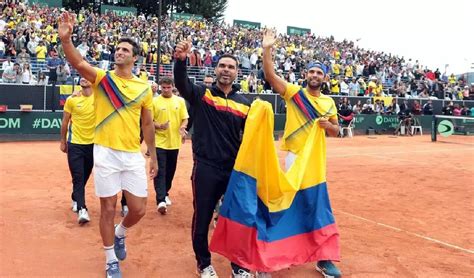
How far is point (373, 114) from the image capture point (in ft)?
90.8

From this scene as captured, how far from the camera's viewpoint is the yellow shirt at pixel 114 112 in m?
4.76

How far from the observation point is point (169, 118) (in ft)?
25.0

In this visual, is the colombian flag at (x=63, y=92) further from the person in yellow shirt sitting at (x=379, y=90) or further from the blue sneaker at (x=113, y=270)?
the person in yellow shirt sitting at (x=379, y=90)

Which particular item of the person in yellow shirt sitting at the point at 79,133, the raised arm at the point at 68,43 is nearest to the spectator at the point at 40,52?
the person in yellow shirt sitting at the point at 79,133

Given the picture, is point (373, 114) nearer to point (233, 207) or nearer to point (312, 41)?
point (312, 41)

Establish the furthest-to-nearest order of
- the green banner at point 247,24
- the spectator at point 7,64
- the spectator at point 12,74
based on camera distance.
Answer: the green banner at point 247,24 → the spectator at point 7,64 → the spectator at point 12,74

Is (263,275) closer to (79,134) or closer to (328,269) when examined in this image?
(328,269)

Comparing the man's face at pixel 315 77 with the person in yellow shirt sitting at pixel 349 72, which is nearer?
the man's face at pixel 315 77

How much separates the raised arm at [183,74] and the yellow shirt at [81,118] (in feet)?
8.87

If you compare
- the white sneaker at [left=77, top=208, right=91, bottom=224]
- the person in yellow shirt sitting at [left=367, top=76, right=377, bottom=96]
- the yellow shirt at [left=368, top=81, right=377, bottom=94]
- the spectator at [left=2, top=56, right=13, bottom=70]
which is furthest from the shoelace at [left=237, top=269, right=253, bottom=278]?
the yellow shirt at [left=368, top=81, right=377, bottom=94]

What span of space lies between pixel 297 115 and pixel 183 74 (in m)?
1.46

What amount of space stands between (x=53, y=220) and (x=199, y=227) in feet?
10.1

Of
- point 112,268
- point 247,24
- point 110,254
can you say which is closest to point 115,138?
point 110,254

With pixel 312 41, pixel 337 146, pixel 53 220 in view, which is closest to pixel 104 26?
pixel 337 146
